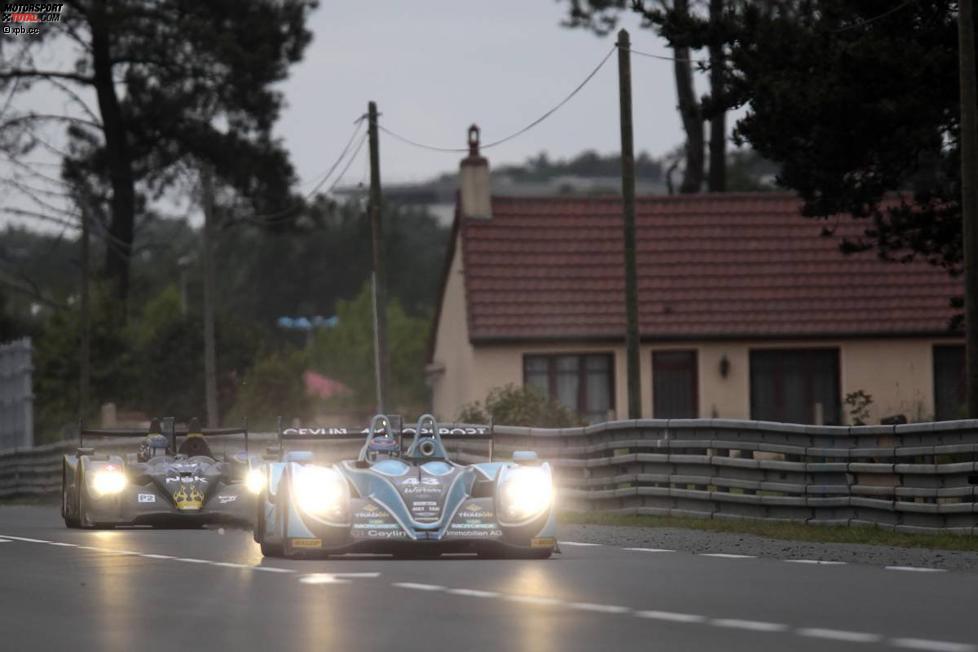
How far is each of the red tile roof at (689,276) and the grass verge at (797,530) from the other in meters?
21.9

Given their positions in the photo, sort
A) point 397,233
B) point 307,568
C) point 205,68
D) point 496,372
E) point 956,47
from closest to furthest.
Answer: point 307,568, point 956,47, point 496,372, point 205,68, point 397,233

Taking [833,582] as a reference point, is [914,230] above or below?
above

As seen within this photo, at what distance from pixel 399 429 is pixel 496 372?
28.7 metres

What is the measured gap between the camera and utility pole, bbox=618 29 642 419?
31.9 m

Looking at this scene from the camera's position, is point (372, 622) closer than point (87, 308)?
Yes

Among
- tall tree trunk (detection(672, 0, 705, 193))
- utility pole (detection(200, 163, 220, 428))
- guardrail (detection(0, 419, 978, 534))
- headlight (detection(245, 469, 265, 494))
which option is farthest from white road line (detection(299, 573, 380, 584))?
tall tree trunk (detection(672, 0, 705, 193))

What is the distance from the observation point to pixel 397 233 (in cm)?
15050

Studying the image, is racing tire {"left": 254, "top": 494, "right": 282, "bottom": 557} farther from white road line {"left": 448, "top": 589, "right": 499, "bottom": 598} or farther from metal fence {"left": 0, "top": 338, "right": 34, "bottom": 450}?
metal fence {"left": 0, "top": 338, "right": 34, "bottom": 450}

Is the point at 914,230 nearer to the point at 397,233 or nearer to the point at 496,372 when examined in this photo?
the point at 496,372

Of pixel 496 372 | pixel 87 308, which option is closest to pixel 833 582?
pixel 496 372

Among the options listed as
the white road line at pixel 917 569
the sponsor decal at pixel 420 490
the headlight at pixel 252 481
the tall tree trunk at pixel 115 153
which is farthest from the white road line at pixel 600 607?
the tall tree trunk at pixel 115 153

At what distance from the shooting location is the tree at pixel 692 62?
1356 inches

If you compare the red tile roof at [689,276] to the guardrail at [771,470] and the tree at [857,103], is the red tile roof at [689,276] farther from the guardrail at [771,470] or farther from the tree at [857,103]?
the guardrail at [771,470]
